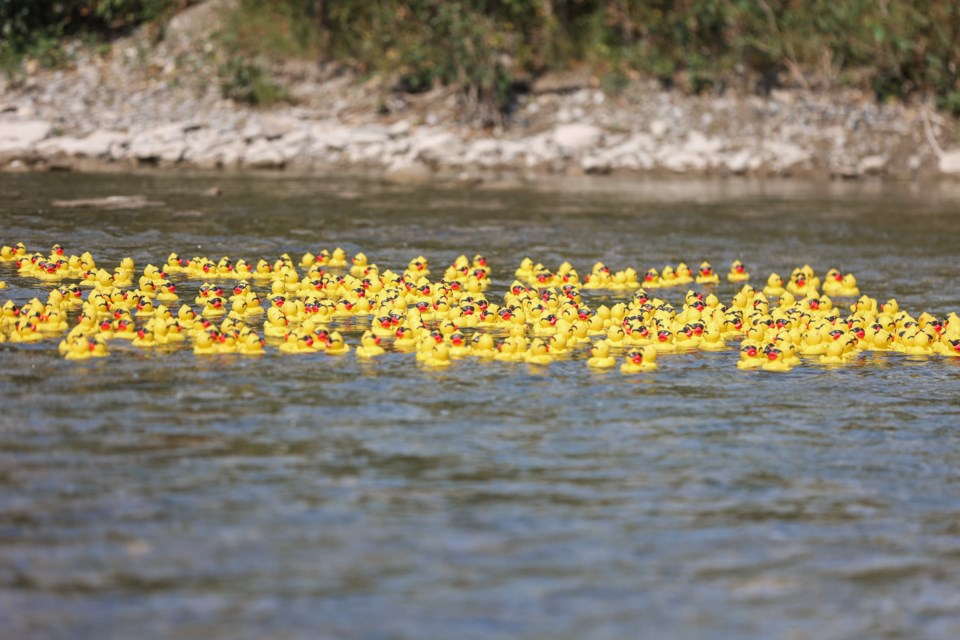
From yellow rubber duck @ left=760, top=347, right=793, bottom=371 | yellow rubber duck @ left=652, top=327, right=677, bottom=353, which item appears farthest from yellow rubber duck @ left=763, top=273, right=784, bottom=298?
yellow rubber duck @ left=760, top=347, right=793, bottom=371

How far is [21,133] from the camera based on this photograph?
34.8 meters

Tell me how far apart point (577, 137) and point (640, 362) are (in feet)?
67.8

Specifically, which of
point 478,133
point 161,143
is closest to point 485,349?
point 478,133

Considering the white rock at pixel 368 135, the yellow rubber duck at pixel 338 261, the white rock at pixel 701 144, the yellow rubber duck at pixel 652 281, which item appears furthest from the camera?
the white rock at pixel 368 135

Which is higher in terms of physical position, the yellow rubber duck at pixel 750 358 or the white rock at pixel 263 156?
the white rock at pixel 263 156

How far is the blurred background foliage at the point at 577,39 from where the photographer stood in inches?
1373

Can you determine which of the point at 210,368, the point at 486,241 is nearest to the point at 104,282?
the point at 210,368

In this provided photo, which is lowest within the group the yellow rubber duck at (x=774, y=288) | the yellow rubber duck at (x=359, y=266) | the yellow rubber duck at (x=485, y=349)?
the yellow rubber duck at (x=485, y=349)

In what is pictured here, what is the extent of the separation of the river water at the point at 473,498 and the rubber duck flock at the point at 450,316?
14.0 inches

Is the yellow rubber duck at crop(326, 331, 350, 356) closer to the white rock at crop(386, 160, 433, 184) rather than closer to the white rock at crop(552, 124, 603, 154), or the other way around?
the white rock at crop(386, 160, 433, 184)

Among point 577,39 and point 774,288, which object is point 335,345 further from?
point 577,39

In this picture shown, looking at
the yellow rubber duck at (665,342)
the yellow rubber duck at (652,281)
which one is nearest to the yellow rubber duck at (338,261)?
the yellow rubber duck at (652,281)

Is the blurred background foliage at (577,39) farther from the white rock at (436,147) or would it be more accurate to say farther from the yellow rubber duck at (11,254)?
the yellow rubber duck at (11,254)

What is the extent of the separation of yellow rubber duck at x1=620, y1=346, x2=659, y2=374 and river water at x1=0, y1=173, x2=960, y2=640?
213mm
